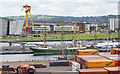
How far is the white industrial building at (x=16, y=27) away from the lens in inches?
1075

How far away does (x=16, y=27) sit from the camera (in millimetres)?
28188

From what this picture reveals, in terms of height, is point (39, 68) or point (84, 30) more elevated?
point (84, 30)

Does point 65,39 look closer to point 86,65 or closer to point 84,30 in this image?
point 84,30

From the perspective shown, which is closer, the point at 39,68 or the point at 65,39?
the point at 39,68

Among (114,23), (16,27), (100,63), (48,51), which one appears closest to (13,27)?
(16,27)

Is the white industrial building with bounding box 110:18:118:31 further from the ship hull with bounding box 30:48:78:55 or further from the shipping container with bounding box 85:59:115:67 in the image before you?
the shipping container with bounding box 85:59:115:67

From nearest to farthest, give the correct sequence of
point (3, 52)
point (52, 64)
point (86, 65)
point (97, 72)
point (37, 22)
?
1. point (97, 72)
2. point (86, 65)
3. point (52, 64)
4. point (3, 52)
5. point (37, 22)

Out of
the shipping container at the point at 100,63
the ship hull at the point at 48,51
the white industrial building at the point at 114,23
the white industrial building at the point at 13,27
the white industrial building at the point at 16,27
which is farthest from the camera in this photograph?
the white industrial building at the point at 16,27

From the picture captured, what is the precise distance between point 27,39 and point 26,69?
18.7m

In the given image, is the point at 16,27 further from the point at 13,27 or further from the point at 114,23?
the point at 114,23

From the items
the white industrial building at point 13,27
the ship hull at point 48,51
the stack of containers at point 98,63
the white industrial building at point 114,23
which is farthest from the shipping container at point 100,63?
the white industrial building at point 13,27

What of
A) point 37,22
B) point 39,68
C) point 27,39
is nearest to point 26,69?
point 39,68

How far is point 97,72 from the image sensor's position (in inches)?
233

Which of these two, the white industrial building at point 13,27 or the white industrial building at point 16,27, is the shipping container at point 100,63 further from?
the white industrial building at point 16,27
